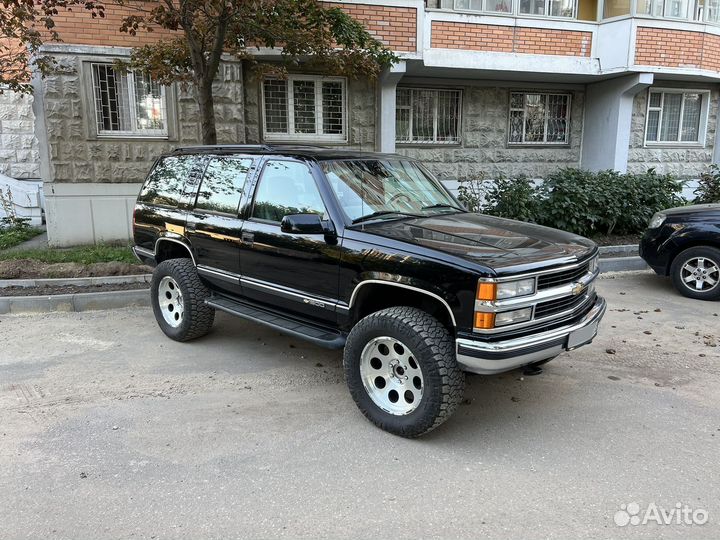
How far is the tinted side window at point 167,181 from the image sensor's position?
18.3ft

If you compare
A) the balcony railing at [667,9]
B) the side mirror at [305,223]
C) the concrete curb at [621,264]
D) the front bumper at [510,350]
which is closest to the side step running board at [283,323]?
the side mirror at [305,223]

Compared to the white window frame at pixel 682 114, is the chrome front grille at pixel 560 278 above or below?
below

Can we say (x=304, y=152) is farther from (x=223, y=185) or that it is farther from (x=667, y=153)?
(x=667, y=153)

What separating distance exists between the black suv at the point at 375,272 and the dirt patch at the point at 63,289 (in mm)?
1737

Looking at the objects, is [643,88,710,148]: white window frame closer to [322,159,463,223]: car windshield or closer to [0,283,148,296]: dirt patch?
[322,159,463,223]: car windshield

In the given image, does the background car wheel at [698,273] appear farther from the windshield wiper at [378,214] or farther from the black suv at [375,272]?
the windshield wiper at [378,214]

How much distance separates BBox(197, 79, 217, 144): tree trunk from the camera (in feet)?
24.7

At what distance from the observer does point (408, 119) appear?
39.1 ft

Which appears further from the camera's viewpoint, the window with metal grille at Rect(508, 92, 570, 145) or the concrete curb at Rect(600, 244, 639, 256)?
the window with metal grille at Rect(508, 92, 570, 145)

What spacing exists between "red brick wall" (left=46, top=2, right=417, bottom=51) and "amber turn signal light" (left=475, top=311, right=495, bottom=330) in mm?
7995

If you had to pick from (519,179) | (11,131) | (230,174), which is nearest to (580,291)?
(230,174)

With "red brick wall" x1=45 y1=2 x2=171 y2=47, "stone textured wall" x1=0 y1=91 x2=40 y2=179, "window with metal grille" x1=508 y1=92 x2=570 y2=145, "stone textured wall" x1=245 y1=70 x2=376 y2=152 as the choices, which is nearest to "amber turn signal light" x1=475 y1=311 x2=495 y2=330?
"stone textured wall" x1=245 y1=70 x2=376 y2=152

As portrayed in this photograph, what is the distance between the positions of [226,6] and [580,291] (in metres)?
5.27

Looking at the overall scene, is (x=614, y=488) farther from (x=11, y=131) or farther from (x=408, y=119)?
(x=11, y=131)
